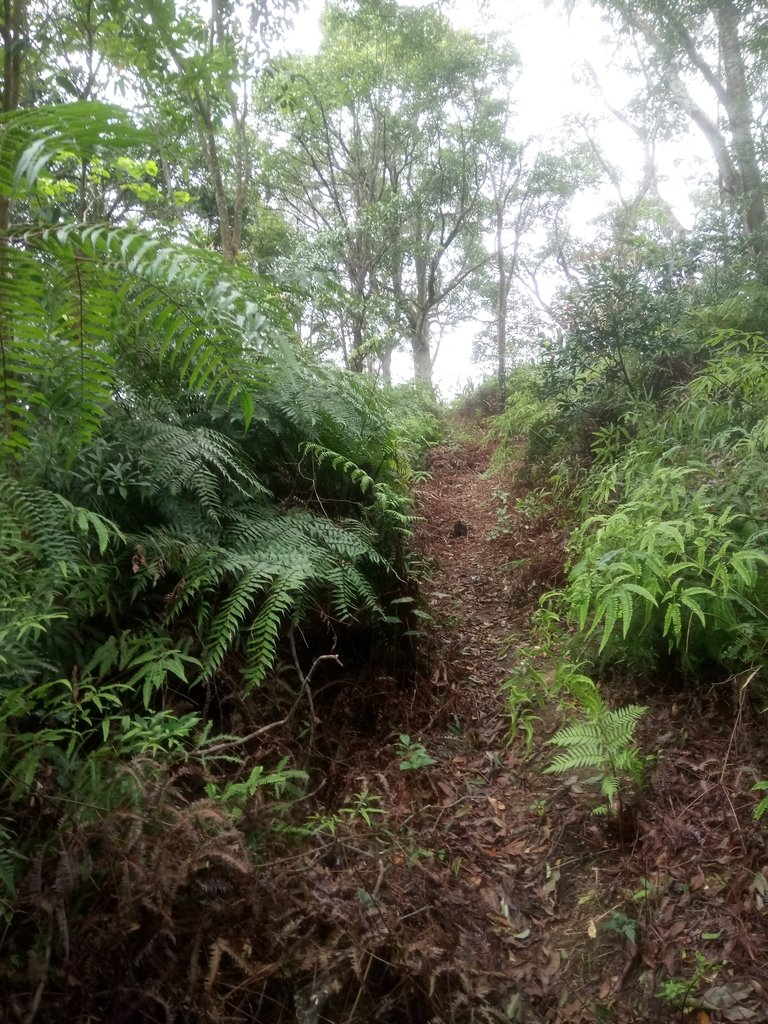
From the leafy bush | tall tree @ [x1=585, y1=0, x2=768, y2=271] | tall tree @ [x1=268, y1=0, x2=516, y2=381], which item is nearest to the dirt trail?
the leafy bush

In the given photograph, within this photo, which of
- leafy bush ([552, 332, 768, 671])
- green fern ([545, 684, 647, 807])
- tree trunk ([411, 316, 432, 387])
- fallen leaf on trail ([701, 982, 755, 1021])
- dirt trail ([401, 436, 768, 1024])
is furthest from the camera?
tree trunk ([411, 316, 432, 387])

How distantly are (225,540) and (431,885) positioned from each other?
5.49ft

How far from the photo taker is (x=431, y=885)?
2104 millimetres

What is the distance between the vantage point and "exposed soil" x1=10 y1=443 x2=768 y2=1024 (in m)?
1.52

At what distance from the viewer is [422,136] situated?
1290cm

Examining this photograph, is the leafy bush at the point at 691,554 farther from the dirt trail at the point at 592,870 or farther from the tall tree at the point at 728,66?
the tall tree at the point at 728,66

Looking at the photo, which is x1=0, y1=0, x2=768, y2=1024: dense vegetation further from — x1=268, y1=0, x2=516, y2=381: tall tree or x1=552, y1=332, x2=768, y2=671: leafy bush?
x1=268, y1=0, x2=516, y2=381: tall tree

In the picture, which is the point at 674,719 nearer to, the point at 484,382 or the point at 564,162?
the point at 484,382

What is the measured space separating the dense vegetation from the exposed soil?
17 mm

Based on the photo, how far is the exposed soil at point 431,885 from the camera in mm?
1524

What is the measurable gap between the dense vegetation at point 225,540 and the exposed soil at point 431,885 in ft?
0.06

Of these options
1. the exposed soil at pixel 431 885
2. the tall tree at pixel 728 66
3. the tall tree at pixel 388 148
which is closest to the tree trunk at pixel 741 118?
the tall tree at pixel 728 66

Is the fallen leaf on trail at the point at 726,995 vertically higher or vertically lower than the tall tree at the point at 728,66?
lower

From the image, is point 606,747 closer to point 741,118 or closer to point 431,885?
point 431,885
